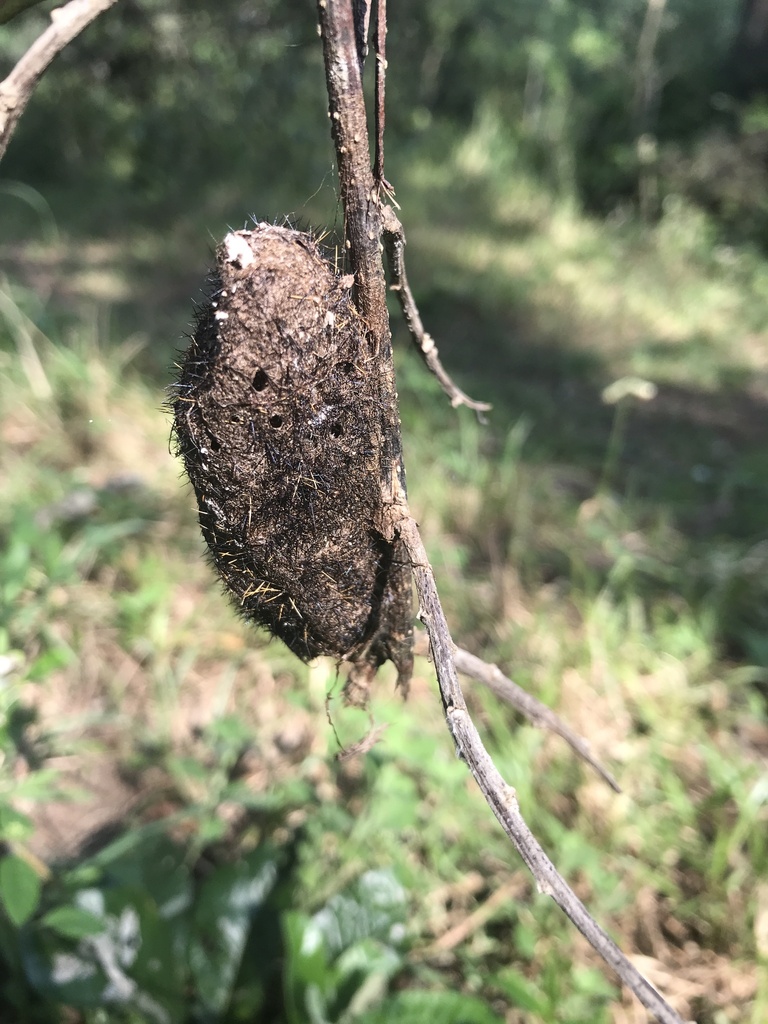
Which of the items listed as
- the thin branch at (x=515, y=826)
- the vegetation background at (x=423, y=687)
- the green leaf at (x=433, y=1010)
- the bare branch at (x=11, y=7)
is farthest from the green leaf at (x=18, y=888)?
the bare branch at (x=11, y=7)

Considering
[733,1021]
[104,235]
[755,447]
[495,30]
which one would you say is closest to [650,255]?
[755,447]

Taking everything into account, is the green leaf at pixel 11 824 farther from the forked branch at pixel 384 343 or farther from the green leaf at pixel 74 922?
the forked branch at pixel 384 343

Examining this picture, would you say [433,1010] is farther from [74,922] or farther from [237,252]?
[237,252]

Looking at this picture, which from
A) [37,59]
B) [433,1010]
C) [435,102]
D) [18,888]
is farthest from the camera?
[435,102]

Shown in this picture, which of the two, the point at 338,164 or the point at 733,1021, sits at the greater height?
the point at 338,164

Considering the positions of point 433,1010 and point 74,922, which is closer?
point 74,922

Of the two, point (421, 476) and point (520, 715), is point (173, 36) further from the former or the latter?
point (520, 715)

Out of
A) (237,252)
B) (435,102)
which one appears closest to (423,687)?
(237,252)
